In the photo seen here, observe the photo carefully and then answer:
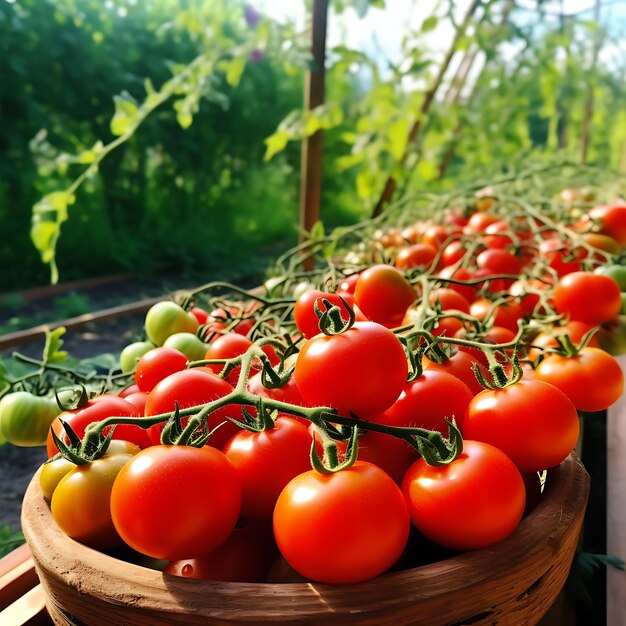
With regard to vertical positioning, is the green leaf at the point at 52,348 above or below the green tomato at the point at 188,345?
below

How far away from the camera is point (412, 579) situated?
0.50m

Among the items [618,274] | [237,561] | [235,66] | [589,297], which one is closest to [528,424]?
[237,561]

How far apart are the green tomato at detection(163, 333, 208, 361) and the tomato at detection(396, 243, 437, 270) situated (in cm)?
60

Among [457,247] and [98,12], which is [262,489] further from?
[98,12]

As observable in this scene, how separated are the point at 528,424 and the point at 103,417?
17.9 inches

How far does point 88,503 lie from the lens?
1.88ft

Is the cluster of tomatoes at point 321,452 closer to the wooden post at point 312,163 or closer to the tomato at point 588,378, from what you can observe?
the tomato at point 588,378

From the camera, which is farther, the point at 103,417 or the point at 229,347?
the point at 229,347

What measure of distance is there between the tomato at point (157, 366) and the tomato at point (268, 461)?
0.22 meters

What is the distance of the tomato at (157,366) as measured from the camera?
79 centimetres

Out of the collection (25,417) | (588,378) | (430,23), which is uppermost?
(430,23)

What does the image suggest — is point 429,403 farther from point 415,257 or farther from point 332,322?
point 415,257

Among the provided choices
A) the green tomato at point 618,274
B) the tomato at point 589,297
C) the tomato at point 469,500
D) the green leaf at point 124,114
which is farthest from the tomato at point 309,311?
the green leaf at point 124,114

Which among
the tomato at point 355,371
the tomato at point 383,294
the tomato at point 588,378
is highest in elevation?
the tomato at point 355,371
